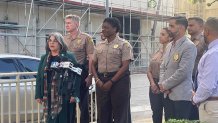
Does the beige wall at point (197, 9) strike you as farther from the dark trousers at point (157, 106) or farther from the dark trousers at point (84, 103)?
the dark trousers at point (84, 103)

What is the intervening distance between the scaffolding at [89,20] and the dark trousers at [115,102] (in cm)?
850

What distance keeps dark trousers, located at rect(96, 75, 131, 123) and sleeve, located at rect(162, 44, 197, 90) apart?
88 centimetres

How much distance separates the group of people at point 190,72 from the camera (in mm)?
3943

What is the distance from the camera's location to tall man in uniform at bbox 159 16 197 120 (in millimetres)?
4938

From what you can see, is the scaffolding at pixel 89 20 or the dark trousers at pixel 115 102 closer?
the dark trousers at pixel 115 102

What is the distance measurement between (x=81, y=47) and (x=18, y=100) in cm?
124

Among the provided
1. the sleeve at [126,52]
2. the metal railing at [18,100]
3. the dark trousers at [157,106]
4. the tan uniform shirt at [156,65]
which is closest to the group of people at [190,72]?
the dark trousers at [157,106]

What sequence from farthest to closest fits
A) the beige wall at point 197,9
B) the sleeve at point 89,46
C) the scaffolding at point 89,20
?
the beige wall at point 197,9
the scaffolding at point 89,20
the sleeve at point 89,46

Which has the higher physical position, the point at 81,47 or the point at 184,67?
the point at 81,47

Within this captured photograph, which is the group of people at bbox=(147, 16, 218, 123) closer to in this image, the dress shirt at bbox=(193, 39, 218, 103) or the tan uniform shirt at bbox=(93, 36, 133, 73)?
the dress shirt at bbox=(193, 39, 218, 103)

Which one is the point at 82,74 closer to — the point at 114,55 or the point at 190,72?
the point at 114,55

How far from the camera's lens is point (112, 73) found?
222 inches

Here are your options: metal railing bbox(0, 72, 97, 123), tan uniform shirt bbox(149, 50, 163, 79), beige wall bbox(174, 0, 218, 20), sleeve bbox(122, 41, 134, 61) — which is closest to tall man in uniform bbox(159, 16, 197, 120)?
sleeve bbox(122, 41, 134, 61)

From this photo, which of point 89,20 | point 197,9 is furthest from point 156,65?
point 197,9
